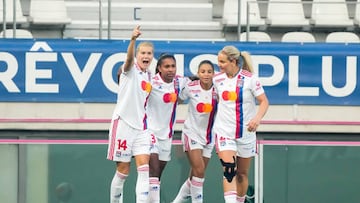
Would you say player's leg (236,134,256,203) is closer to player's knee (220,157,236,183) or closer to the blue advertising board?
player's knee (220,157,236,183)

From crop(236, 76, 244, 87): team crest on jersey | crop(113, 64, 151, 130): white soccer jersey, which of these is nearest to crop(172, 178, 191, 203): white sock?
crop(113, 64, 151, 130): white soccer jersey

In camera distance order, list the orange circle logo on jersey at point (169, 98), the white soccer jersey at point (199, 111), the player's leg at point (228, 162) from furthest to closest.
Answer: the white soccer jersey at point (199, 111)
the orange circle logo on jersey at point (169, 98)
the player's leg at point (228, 162)

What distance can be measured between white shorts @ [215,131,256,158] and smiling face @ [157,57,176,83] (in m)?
0.82

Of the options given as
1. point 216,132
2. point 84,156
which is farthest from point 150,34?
point 216,132

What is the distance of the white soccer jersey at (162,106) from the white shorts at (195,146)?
0.25 meters

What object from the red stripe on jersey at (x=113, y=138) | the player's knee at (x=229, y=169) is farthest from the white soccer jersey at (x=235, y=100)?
the red stripe on jersey at (x=113, y=138)

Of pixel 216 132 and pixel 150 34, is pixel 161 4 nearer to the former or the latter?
pixel 150 34

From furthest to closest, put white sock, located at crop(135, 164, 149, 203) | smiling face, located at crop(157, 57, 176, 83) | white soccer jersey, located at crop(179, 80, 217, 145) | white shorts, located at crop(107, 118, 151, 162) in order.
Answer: white soccer jersey, located at crop(179, 80, 217, 145) → smiling face, located at crop(157, 57, 176, 83) → white shorts, located at crop(107, 118, 151, 162) → white sock, located at crop(135, 164, 149, 203)

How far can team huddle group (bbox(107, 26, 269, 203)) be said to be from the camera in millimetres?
11680

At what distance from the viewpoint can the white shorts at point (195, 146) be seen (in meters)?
12.6

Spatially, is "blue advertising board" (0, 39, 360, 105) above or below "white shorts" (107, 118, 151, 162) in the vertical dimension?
above

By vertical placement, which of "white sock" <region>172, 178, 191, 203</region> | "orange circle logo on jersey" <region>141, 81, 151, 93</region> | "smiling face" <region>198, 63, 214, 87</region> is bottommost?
"white sock" <region>172, 178, 191, 203</region>

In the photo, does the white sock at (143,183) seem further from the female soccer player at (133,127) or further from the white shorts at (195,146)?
the white shorts at (195,146)

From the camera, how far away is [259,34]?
15953 millimetres
